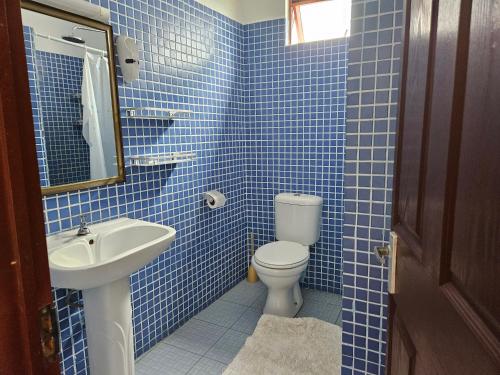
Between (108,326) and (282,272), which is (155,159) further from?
(282,272)

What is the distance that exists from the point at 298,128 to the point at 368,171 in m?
1.56

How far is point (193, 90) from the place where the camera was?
2414mm

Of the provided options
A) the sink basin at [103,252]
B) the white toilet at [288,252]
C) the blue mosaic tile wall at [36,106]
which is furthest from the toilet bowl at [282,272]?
the blue mosaic tile wall at [36,106]

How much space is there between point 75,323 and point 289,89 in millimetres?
2185

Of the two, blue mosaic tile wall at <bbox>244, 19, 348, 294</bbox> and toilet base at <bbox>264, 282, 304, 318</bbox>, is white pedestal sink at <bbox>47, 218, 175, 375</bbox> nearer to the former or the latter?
toilet base at <bbox>264, 282, 304, 318</bbox>

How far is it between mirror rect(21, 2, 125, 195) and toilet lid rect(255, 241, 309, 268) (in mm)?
1095

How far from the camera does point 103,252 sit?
5.49ft

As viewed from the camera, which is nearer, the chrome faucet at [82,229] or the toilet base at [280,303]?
the chrome faucet at [82,229]

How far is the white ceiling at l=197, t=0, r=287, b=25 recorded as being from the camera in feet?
8.92

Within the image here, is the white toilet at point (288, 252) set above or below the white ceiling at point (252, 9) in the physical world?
below

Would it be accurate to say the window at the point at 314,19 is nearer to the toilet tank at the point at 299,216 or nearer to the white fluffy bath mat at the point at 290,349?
the toilet tank at the point at 299,216

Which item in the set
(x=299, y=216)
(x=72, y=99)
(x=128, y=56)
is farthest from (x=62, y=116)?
(x=299, y=216)

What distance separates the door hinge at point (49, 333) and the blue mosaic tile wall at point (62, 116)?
1.27 m

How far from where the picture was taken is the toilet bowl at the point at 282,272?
7.67 feet
